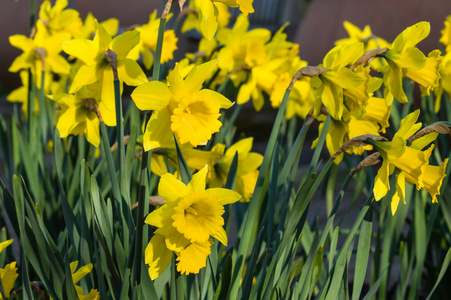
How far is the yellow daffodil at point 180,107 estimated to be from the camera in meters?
0.88

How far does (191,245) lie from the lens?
35.4 inches

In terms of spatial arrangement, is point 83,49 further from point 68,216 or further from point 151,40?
point 151,40

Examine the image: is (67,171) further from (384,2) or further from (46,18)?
(384,2)

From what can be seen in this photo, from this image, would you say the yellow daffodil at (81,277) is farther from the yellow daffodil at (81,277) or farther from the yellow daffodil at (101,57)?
the yellow daffodil at (101,57)

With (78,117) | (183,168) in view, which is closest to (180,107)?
(183,168)

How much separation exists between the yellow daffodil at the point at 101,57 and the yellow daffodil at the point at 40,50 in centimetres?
79

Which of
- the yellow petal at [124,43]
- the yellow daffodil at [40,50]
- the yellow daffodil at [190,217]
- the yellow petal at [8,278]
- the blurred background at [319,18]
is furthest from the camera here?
the blurred background at [319,18]

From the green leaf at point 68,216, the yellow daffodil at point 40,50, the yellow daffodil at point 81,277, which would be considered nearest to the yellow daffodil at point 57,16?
the yellow daffodil at point 40,50

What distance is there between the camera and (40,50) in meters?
1.71

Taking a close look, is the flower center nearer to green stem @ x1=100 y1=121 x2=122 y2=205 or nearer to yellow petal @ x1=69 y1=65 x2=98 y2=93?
green stem @ x1=100 y1=121 x2=122 y2=205

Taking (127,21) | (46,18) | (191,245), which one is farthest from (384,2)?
(191,245)

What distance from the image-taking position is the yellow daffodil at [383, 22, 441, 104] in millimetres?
1049

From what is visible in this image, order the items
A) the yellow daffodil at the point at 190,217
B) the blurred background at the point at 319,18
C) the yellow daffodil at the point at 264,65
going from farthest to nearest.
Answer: the blurred background at the point at 319,18, the yellow daffodil at the point at 264,65, the yellow daffodil at the point at 190,217

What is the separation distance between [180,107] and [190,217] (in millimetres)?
171
